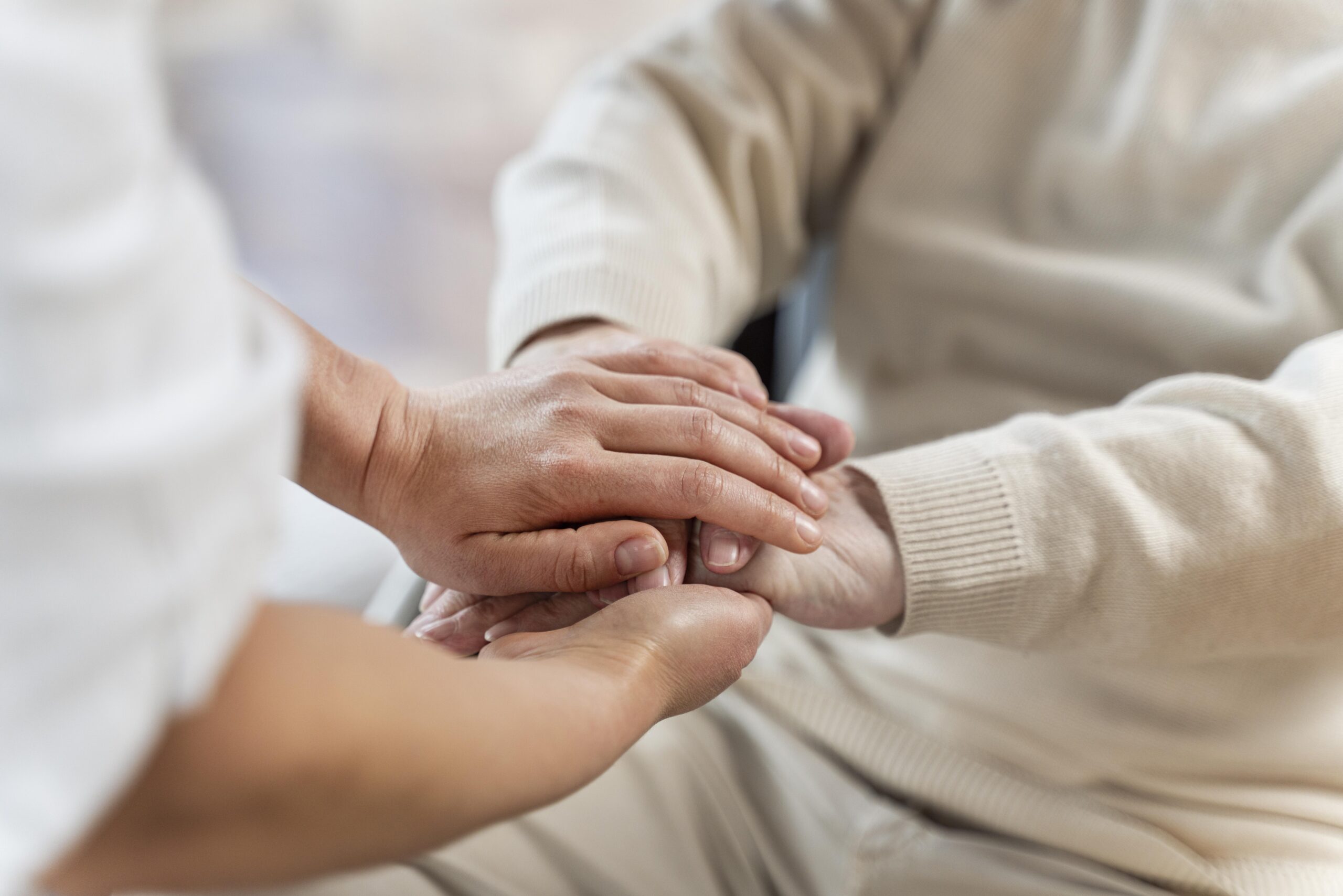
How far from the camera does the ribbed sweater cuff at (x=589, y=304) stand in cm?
83

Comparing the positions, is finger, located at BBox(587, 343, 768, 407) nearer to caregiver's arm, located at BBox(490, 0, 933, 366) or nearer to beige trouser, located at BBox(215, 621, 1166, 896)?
caregiver's arm, located at BBox(490, 0, 933, 366)

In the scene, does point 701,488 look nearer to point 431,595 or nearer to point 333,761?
point 431,595

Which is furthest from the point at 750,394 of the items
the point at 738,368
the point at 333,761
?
the point at 333,761

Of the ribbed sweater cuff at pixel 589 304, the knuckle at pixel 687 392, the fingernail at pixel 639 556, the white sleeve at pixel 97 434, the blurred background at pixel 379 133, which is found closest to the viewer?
the white sleeve at pixel 97 434

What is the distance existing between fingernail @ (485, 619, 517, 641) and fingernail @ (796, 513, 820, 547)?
0.21 meters

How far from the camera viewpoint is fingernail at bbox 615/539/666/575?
2.04 feet

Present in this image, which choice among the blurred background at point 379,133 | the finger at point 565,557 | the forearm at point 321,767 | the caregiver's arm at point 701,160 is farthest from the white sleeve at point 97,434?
the blurred background at point 379,133

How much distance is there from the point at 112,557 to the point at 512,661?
22 cm

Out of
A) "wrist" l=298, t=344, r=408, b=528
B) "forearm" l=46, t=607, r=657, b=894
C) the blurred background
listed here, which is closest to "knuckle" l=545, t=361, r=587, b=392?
"wrist" l=298, t=344, r=408, b=528

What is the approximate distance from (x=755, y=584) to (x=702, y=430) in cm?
12

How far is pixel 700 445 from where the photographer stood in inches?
26.8

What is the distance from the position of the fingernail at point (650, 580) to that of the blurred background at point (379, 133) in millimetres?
1252

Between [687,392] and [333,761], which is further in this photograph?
[687,392]

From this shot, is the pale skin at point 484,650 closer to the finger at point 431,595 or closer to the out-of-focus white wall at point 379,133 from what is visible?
the finger at point 431,595
